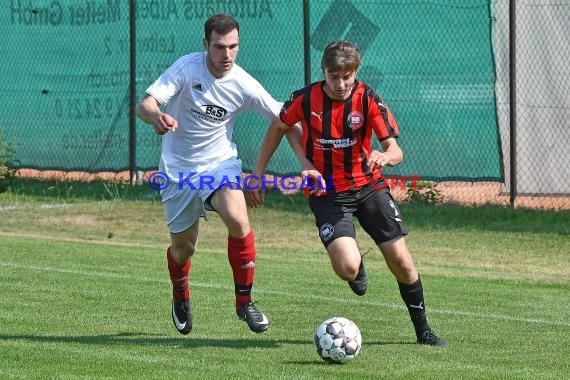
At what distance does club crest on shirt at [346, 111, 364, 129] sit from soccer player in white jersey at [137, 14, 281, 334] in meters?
0.71

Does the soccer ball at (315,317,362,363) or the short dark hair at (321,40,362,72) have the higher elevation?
the short dark hair at (321,40,362,72)

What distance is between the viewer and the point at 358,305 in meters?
9.97

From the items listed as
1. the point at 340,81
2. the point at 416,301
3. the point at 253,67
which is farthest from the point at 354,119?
the point at 253,67

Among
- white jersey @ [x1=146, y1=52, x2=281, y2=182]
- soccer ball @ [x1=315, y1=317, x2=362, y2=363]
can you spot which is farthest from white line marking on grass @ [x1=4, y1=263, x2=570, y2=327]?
soccer ball @ [x1=315, y1=317, x2=362, y2=363]

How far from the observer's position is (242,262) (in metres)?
8.44

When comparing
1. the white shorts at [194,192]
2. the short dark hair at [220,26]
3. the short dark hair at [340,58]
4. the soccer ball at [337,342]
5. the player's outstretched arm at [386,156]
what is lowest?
the soccer ball at [337,342]

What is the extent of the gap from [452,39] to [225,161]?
25.5 feet

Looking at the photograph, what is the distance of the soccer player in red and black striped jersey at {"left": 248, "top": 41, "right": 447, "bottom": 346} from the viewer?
313 inches

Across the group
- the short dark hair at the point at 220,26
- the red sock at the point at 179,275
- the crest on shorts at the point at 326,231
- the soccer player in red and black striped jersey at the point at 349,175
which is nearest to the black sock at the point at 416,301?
the soccer player in red and black striped jersey at the point at 349,175

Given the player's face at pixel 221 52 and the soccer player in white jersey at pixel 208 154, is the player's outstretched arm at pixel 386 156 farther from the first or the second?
the player's face at pixel 221 52

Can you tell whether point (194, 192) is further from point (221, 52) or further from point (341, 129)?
point (341, 129)

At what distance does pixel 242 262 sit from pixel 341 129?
115 cm

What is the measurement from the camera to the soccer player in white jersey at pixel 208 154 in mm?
8320

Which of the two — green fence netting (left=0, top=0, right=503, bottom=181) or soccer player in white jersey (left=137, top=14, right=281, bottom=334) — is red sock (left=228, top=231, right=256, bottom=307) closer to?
soccer player in white jersey (left=137, top=14, right=281, bottom=334)
